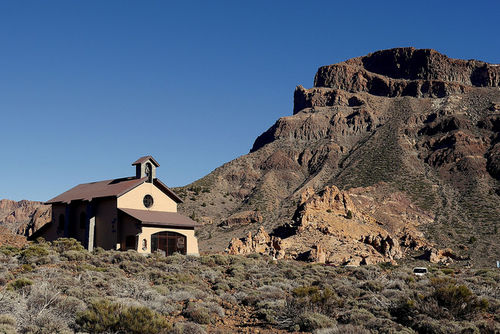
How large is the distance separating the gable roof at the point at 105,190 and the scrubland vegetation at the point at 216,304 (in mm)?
12644

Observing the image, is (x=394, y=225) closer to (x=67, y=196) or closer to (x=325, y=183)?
(x=325, y=183)

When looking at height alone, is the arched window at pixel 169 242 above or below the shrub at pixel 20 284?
above

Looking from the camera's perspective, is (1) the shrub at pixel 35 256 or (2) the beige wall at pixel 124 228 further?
(2) the beige wall at pixel 124 228

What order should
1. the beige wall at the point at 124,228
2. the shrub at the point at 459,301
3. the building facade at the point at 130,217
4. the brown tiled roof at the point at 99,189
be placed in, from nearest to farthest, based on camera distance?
the shrub at the point at 459,301, the beige wall at the point at 124,228, the building facade at the point at 130,217, the brown tiled roof at the point at 99,189

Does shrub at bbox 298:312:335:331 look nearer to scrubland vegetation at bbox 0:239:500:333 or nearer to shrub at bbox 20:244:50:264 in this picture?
scrubland vegetation at bbox 0:239:500:333

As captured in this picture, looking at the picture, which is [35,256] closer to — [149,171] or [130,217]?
[130,217]

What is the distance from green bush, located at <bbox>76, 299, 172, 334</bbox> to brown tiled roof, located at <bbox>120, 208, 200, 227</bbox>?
71.6 feet

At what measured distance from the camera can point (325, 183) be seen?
8362cm

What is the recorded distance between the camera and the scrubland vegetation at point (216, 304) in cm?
1128

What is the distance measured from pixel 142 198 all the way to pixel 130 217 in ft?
8.44

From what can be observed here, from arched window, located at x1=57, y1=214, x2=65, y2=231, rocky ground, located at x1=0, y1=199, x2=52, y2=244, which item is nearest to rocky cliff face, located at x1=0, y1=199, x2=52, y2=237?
rocky ground, located at x1=0, y1=199, x2=52, y2=244

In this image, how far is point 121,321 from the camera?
426 inches

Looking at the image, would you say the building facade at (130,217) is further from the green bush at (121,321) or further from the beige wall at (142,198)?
the green bush at (121,321)

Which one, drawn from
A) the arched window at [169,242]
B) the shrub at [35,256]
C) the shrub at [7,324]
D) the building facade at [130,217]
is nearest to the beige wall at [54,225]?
the building facade at [130,217]
